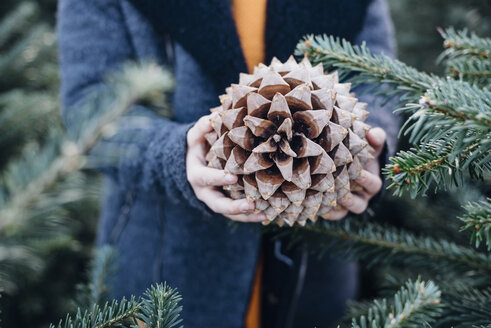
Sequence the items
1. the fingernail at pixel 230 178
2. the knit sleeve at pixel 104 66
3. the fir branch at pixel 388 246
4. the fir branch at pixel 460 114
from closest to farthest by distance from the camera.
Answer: the fir branch at pixel 460 114 < the fingernail at pixel 230 178 < the fir branch at pixel 388 246 < the knit sleeve at pixel 104 66

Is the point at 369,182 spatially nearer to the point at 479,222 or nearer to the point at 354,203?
the point at 354,203

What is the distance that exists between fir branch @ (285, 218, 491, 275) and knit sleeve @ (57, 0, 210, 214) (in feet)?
0.85

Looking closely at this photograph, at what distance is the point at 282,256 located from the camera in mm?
771

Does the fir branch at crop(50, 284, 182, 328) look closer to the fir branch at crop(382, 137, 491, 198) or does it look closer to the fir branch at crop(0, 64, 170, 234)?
the fir branch at crop(0, 64, 170, 234)

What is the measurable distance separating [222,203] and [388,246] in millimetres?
297

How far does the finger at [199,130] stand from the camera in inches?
18.9

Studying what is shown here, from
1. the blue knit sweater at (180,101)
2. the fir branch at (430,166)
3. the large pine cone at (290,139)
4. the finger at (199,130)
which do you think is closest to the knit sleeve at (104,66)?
the blue knit sweater at (180,101)

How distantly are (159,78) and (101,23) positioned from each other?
0.37m

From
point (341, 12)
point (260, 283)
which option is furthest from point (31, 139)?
point (341, 12)

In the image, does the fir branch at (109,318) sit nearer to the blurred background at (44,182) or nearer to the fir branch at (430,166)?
the blurred background at (44,182)

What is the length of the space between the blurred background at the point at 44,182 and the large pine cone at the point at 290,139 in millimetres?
205

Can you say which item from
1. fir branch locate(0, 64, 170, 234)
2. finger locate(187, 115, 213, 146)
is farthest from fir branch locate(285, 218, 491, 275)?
fir branch locate(0, 64, 170, 234)

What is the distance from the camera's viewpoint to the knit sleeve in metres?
0.66

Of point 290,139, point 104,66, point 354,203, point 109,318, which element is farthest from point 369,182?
point 104,66
